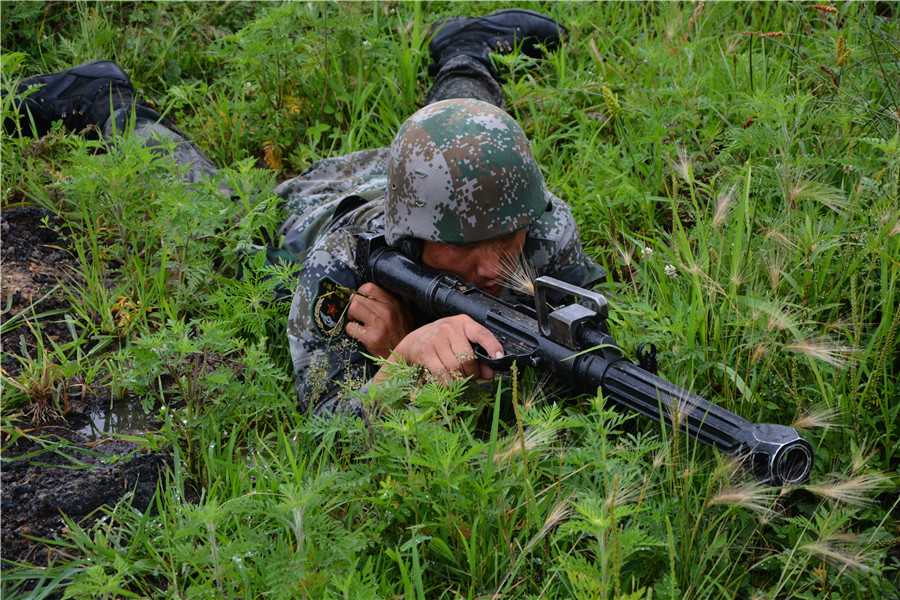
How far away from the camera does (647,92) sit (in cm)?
411

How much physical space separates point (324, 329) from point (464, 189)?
757 mm

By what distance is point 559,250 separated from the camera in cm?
324

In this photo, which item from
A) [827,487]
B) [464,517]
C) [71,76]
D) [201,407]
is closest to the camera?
[827,487]

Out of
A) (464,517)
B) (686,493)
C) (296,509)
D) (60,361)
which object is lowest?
(60,361)

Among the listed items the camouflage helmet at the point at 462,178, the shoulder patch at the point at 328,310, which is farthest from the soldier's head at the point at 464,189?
the shoulder patch at the point at 328,310

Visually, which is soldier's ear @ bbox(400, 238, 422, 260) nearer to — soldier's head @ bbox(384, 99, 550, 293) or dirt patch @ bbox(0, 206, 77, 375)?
soldier's head @ bbox(384, 99, 550, 293)

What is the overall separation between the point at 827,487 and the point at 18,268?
340cm

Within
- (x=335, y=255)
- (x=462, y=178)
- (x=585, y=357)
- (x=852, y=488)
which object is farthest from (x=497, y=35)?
(x=852, y=488)

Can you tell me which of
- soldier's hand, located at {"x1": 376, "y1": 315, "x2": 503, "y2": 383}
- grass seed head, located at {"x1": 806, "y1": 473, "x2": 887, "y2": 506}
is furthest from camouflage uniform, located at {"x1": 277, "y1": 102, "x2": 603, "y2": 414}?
grass seed head, located at {"x1": 806, "y1": 473, "x2": 887, "y2": 506}

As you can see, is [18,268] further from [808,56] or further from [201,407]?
[808,56]

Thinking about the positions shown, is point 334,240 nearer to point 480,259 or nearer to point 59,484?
point 480,259

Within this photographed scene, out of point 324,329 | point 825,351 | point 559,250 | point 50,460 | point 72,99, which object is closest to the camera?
point 825,351

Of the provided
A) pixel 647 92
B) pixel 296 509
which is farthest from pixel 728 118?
pixel 296 509

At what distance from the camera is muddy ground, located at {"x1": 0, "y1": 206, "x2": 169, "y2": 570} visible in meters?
2.40
